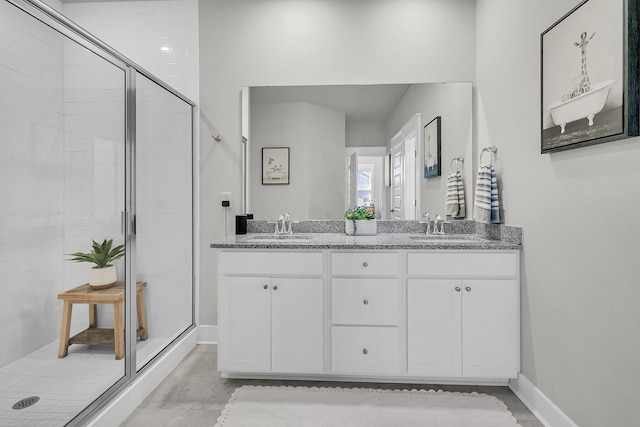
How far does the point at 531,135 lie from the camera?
79.7 inches

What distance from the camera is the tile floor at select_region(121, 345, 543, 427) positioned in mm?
1971

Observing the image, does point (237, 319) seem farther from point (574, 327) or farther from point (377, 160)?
point (574, 327)

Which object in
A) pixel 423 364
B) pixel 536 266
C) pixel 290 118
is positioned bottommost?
pixel 423 364

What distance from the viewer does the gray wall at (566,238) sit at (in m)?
1.40

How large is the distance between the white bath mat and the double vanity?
0.34 ft

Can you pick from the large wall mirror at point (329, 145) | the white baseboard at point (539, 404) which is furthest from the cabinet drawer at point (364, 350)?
the large wall mirror at point (329, 145)

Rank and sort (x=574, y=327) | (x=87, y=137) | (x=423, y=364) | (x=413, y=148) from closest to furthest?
1. (x=574, y=327)
2. (x=87, y=137)
3. (x=423, y=364)
4. (x=413, y=148)

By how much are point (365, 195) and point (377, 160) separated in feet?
0.91

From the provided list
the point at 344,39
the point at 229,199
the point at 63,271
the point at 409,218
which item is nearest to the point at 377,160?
the point at 409,218

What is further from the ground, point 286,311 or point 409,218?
point 409,218

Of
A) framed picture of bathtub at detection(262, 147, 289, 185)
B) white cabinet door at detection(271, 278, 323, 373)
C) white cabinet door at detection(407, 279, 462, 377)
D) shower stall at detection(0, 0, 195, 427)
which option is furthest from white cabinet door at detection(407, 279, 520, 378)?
shower stall at detection(0, 0, 195, 427)

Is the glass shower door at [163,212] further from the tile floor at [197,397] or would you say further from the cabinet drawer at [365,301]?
the cabinet drawer at [365,301]

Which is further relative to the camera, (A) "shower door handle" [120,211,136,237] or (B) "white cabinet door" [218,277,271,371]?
(B) "white cabinet door" [218,277,271,371]

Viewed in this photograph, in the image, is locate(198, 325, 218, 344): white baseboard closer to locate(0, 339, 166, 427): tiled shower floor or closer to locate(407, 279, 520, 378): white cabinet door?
locate(0, 339, 166, 427): tiled shower floor
